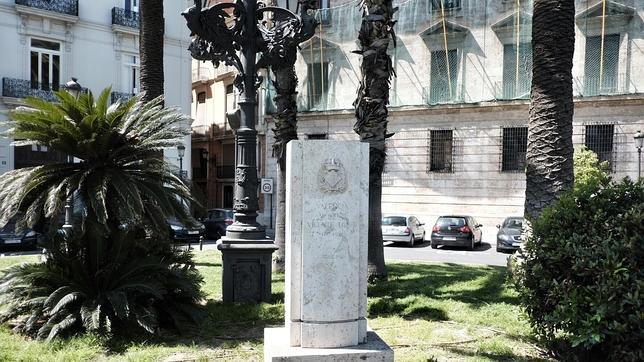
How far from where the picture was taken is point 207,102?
3859 cm

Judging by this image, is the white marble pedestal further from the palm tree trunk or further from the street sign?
the street sign

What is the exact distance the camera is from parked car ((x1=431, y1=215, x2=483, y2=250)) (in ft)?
69.5

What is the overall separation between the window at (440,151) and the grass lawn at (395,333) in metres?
17.3

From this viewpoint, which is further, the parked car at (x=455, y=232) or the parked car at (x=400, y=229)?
the parked car at (x=400, y=229)

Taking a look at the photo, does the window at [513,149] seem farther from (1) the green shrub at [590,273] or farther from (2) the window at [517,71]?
(1) the green shrub at [590,273]

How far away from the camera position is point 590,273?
4652 mm

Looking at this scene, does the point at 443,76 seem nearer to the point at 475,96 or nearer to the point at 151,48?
the point at 475,96

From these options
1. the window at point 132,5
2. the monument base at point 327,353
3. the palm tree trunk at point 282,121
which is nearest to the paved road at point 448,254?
the palm tree trunk at point 282,121

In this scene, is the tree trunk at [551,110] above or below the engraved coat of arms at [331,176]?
above

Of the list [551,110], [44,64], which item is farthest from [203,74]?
[551,110]

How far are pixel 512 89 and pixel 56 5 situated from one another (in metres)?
21.4

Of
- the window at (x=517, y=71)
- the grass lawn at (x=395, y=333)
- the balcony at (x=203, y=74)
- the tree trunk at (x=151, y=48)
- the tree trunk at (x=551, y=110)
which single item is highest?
the balcony at (x=203, y=74)

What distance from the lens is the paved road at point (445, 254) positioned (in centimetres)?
1723

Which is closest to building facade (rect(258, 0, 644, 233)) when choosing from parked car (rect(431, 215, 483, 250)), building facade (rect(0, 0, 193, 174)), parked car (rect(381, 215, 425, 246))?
parked car (rect(381, 215, 425, 246))
